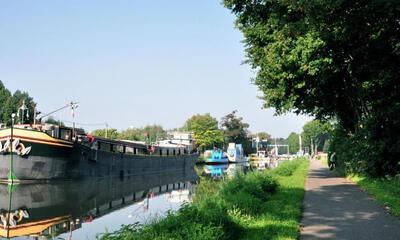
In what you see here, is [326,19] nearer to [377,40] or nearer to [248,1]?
[377,40]

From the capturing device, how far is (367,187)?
64.8 feet

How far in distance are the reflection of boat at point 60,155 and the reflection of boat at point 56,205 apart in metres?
1.76

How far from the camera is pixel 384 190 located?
1750cm

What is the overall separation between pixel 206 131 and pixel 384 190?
9764 centimetres

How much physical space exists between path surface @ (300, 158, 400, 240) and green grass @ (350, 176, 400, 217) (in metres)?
0.28

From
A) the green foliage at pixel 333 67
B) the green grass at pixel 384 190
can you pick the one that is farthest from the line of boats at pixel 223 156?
the green grass at pixel 384 190

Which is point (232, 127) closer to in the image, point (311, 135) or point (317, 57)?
point (311, 135)

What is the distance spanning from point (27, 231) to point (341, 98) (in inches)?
857

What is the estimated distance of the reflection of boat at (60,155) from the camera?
3334cm

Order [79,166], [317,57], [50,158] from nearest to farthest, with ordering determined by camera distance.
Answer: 1. [317,57]
2. [50,158]
3. [79,166]

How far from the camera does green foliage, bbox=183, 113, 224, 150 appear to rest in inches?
4509

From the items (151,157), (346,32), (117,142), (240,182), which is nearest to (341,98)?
(346,32)

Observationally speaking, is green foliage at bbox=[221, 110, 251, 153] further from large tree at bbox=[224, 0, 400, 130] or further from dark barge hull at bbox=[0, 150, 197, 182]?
large tree at bbox=[224, 0, 400, 130]

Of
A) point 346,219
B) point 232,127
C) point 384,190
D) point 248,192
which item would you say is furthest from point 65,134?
point 232,127
